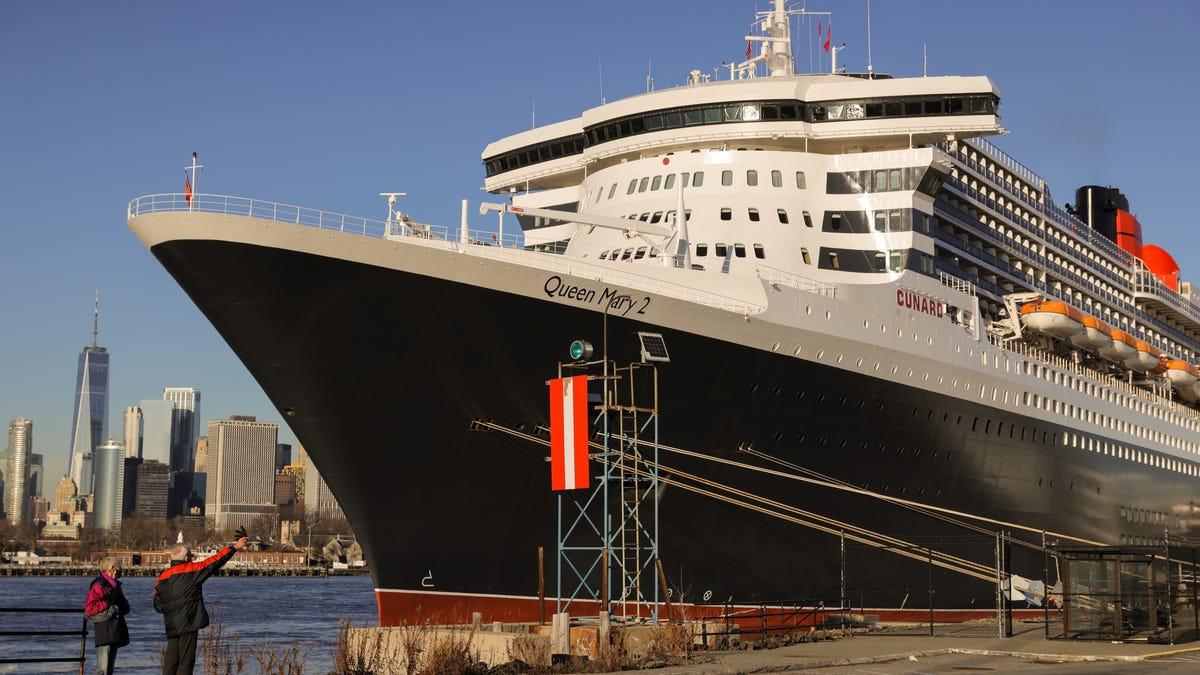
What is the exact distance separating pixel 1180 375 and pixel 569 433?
33593 millimetres

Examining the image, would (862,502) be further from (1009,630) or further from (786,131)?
(786,131)

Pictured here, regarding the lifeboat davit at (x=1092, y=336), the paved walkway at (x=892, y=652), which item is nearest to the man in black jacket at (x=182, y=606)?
the paved walkway at (x=892, y=652)

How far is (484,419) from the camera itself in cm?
2217

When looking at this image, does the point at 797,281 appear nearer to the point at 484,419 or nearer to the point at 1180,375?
the point at 484,419

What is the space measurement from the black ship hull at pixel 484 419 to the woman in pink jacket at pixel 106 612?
8.70 metres

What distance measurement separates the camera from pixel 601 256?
94.8 ft

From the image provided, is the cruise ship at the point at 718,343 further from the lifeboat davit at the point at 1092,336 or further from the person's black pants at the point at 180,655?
the person's black pants at the point at 180,655

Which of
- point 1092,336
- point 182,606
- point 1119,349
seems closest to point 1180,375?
point 1119,349

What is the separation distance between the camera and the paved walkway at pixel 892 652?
16.9 metres

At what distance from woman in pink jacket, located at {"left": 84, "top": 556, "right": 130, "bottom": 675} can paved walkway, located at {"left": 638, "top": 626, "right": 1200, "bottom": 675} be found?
6.73 m

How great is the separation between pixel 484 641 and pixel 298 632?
34.3m

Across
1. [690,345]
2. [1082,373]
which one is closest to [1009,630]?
[690,345]

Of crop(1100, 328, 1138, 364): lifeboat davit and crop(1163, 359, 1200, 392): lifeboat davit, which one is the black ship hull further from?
crop(1163, 359, 1200, 392): lifeboat davit

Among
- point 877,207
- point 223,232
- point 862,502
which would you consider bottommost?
point 862,502
